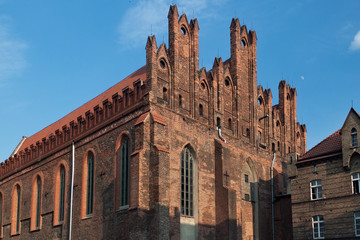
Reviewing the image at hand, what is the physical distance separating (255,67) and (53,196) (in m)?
17.8

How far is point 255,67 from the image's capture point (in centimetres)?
3847

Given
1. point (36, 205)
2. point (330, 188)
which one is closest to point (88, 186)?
point (36, 205)

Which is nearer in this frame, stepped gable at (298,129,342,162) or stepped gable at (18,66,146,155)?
stepped gable at (298,129,342,162)

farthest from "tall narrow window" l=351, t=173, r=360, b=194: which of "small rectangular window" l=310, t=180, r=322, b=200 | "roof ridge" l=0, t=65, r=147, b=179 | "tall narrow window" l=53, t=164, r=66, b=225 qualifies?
"tall narrow window" l=53, t=164, r=66, b=225

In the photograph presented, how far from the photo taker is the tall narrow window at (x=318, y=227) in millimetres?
30578

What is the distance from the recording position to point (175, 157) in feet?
100

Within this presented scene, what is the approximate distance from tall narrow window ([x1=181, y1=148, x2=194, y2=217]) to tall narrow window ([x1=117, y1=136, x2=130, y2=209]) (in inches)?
131

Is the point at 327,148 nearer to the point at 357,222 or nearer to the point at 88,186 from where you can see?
the point at 357,222

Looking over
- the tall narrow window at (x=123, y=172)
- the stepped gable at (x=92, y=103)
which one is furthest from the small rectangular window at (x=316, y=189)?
the stepped gable at (x=92, y=103)

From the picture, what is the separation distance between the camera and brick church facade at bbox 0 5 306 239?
2898cm

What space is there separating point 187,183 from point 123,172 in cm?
391

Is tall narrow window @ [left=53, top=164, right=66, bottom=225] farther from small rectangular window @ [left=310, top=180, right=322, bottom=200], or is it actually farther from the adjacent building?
small rectangular window @ [left=310, top=180, right=322, bottom=200]

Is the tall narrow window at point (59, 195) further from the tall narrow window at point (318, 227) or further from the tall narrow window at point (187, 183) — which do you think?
the tall narrow window at point (318, 227)

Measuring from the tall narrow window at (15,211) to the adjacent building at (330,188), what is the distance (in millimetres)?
24114
